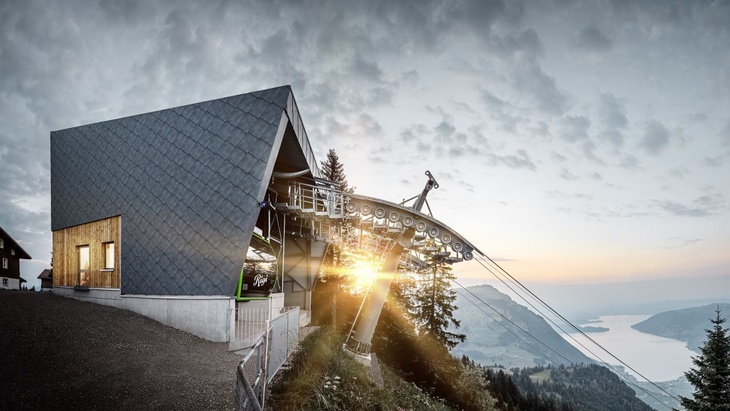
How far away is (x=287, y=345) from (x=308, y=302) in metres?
18.3

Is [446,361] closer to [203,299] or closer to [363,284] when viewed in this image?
[363,284]

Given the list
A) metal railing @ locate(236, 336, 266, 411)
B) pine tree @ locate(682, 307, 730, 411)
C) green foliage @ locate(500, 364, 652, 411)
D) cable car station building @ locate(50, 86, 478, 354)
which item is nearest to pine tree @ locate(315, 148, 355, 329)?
cable car station building @ locate(50, 86, 478, 354)

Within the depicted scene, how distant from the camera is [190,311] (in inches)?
562

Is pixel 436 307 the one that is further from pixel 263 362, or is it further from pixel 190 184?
pixel 263 362

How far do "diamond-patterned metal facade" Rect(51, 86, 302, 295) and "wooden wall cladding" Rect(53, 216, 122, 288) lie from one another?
1.85ft

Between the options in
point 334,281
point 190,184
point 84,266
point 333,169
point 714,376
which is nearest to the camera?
point 190,184

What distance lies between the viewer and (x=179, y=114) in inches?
647

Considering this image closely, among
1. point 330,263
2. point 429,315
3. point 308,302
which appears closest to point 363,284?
point 330,263

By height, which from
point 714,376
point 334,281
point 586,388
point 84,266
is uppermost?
point 84,266

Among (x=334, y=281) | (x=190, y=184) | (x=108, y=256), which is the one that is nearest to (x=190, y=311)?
(x=190, y=184)

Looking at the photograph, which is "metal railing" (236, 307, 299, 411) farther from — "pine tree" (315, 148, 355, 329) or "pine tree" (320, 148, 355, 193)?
"pine tree" (320, 148, 355, 193)

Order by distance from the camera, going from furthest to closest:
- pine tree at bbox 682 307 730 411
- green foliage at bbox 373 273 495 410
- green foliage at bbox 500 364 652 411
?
green foliage at bbox 500 364 652 411
green foliage at bbox 373 273 495 410
pine tree at bbox 682 307 730 411

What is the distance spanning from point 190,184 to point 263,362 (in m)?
10.9

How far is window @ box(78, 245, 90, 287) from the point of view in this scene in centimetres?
1880
